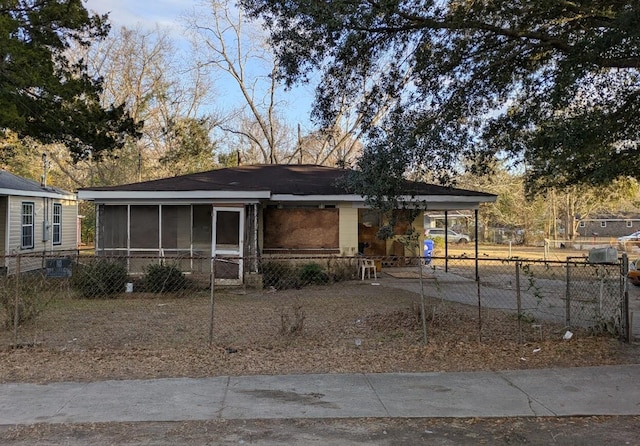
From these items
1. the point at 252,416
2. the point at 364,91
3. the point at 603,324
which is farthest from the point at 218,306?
the point at 603,324

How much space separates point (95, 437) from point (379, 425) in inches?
94.7

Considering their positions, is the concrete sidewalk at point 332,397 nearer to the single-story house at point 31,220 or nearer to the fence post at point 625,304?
the fence post at point 625,304

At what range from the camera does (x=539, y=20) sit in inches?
352

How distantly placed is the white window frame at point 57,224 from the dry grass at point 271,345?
13.1 metres

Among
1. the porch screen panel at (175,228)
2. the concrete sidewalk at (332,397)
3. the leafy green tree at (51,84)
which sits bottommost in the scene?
the concrete sidewalk at (332,397)

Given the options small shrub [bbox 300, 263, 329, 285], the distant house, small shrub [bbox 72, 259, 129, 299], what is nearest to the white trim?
small shrub [bbox 72, 259, 129, 299]

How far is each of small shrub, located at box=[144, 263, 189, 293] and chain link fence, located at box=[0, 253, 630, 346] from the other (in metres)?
0.03

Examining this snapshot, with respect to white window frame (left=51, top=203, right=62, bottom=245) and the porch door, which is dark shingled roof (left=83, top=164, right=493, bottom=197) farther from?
white window frame (left=51, top=203, right=62, bottom=245)

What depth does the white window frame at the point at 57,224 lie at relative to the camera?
2211 centimetres

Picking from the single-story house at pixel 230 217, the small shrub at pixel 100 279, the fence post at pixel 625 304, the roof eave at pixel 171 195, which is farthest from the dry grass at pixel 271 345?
the roof eave at pixel 171 195

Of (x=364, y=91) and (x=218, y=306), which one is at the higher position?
(x=364, y=91)

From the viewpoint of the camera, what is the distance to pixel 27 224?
62.7 feet

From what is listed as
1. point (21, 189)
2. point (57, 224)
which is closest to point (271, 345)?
point (21, 189)

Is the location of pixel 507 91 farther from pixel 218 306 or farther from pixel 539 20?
pixel 218 306
